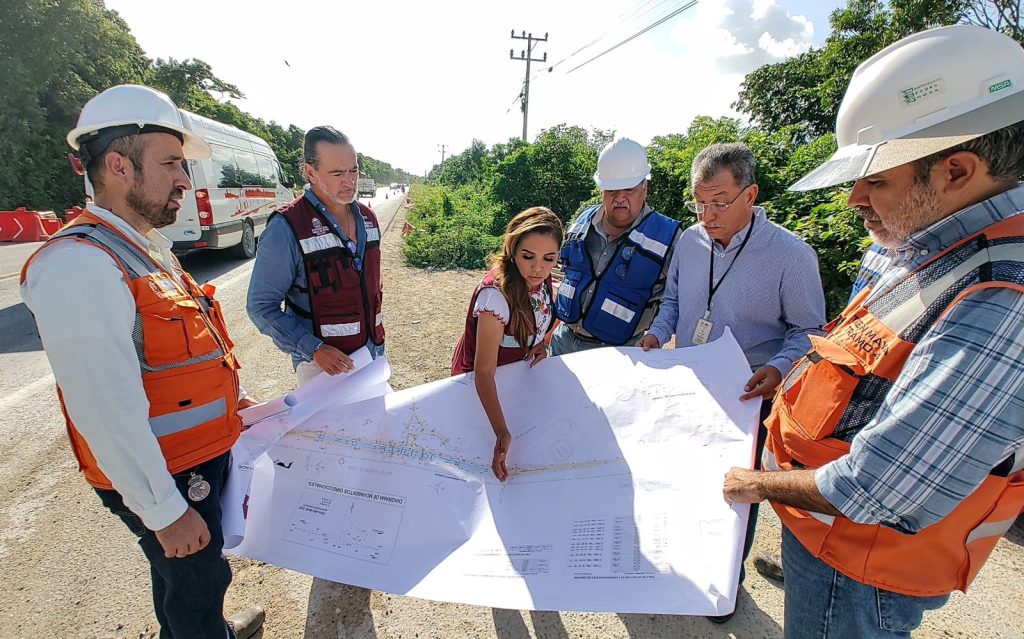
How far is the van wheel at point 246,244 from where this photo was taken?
10.5m

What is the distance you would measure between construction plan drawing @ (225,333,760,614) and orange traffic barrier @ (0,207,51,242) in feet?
50.7

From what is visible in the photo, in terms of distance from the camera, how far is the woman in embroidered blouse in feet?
6.20

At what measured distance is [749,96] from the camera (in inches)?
459

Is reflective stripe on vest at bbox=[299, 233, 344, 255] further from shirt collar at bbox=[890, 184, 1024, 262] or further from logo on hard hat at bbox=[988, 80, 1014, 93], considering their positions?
logo on hard hat at bbox=[988, 80, 1014, 93]

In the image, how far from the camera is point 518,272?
2139 millimetres

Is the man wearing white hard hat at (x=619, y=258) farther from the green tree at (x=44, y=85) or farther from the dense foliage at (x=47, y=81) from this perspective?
the green tree at (x=44, y=85)

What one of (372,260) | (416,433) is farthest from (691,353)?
(372,260)

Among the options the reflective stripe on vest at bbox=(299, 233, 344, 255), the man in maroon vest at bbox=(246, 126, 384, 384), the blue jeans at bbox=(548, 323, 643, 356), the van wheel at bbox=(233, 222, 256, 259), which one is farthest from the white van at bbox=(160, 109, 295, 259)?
the blue jeans at bbox=(548, 323, 643, 356)

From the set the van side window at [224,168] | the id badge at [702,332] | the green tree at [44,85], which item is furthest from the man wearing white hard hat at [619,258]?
the green tree at [44,85]

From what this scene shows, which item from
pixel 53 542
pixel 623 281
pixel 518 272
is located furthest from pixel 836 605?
pixel 53 542

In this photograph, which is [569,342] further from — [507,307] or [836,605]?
[836,605]

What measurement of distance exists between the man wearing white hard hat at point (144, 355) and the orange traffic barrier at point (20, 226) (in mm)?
15217

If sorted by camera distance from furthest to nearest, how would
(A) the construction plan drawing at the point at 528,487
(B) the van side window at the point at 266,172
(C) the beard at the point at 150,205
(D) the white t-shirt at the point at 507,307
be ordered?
(B) the van side window at the point at 266,172 → (D) the white t-shirt at the point at 507,307 → (C) the beard at the point at 150,205 → (A) the construction plan drawing at the point at 528,487

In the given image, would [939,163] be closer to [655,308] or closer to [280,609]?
[655,308]
